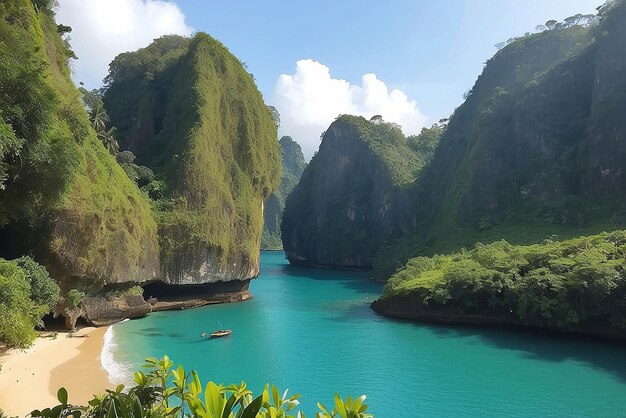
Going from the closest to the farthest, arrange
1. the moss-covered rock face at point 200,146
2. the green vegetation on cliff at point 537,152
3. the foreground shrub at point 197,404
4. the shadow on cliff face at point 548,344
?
the foreground shrub at point 197,404 → the shadow on cliff face at point 548,344 → the moss-covered rock face at point 200,146 → the green vegetation on cliff at point 537,152

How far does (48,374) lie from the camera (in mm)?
17172

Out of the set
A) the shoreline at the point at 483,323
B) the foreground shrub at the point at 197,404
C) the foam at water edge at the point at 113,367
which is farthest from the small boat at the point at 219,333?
the foreground shrub at the point at 197,404

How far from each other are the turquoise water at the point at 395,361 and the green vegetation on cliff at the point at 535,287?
1.84 metres

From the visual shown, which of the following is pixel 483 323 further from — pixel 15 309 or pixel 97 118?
pixel 97 118

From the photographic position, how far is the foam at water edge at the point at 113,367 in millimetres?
17719

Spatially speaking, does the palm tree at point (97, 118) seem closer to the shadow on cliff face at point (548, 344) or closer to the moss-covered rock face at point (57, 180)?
the moss-covered rock face at point (57, 180)

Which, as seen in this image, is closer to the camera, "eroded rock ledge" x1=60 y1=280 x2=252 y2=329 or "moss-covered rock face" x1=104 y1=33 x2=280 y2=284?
"eroded rock ledge" x1=60 y1=280 x2=252 y2=329

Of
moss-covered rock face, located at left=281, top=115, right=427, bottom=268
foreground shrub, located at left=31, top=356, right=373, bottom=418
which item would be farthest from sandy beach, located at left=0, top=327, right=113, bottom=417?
moss-covered rock face, located at left=281, top=115, right=427, bottom=268

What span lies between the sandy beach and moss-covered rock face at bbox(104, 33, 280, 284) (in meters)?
15.4

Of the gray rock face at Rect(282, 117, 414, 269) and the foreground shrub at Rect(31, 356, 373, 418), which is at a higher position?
the gray rock face at Rect(282, 117, 414, 269)

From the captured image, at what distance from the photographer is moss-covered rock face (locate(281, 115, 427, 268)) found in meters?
81.2

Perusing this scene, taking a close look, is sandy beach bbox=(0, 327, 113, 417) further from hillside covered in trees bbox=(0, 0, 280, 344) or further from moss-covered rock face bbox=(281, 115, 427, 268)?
moss-covered rock face bbox=(281, 115, 427, 268)

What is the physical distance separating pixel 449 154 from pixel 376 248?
73.5 feet

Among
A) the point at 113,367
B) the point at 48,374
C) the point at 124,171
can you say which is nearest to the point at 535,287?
the point at 113,367
